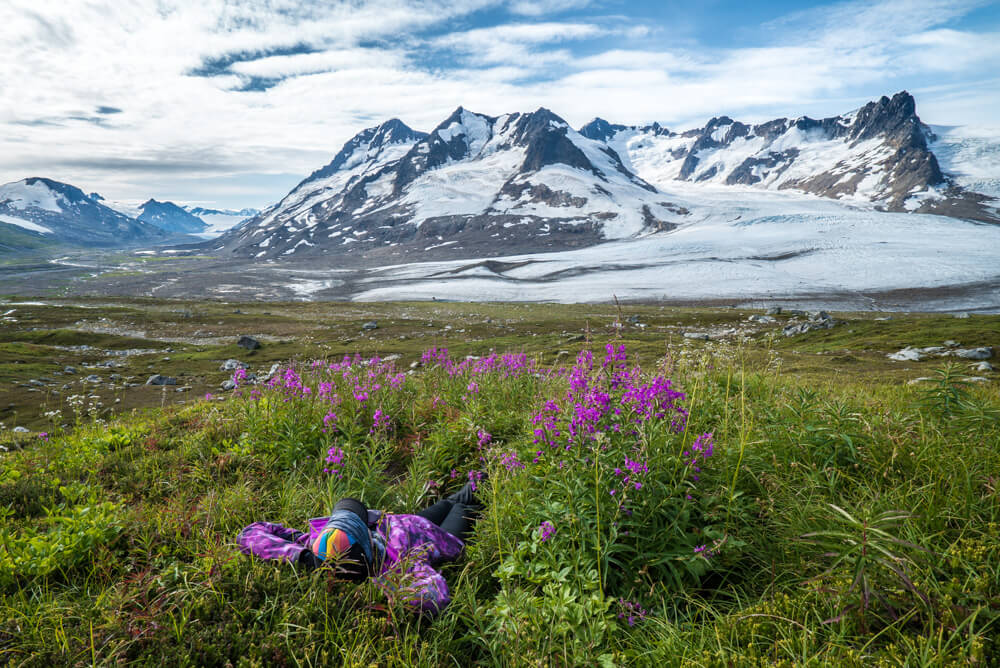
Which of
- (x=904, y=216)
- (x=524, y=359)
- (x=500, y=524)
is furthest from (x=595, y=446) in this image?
(x=904, y=216)

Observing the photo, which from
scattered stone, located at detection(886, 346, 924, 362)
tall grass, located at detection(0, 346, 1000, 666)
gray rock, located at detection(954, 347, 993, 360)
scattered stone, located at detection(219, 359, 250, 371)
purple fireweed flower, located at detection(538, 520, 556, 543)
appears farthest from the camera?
scattered stone, located at detection(219, 359, 250, 371)

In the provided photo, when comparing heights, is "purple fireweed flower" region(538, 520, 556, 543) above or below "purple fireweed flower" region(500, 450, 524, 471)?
below

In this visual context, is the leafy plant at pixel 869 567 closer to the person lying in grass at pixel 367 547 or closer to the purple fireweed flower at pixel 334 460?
the person lying in grass at pixel 367 547

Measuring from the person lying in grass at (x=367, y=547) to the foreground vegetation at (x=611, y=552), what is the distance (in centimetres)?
13

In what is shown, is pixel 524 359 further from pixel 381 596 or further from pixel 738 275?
pixel 738 275

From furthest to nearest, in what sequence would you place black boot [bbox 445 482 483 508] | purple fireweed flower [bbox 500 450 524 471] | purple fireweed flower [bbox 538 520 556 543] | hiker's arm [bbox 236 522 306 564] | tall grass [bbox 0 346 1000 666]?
black boot [bbox 445 482 483 508]
purple fireweed flower [bbox 500 450 524 471]
hiker's arm [bbox 236 522 306 564]
purple fireweed flower [bbox 538 520 556 543]
tall grass [bbox 0 346 1000 666]

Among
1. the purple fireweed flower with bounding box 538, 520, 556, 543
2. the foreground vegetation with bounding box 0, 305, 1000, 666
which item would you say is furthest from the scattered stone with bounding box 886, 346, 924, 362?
the purple fireweed flower with bounding box 538, 520, 556, 543

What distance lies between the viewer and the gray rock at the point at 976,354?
19172mm

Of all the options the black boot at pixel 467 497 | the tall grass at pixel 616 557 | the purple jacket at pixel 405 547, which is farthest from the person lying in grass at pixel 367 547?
the black boot at pixel 467 497

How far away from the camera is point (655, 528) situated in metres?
3.28

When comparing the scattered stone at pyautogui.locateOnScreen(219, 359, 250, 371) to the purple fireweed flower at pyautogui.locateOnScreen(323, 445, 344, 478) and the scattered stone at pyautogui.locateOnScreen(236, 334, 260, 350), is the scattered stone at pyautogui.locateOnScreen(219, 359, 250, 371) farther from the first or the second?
the purple fireweed flower at pyautogui.locateOnScreen(323, 445, 344, 478)

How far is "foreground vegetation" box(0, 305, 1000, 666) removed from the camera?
8.50ft

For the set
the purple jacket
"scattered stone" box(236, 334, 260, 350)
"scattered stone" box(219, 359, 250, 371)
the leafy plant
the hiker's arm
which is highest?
the leafy plant

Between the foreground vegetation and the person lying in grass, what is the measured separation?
0.43 ft
